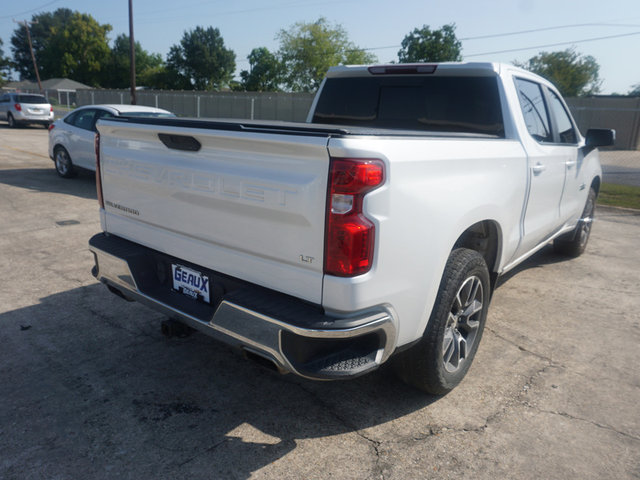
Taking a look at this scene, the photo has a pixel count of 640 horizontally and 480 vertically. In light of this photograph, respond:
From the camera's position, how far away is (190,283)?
2.82 meters

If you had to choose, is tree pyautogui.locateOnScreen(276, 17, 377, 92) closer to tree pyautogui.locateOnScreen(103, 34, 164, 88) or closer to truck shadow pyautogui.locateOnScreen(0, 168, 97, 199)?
tree pyautogui.locateOnScreen(103, 34, 164, 88)

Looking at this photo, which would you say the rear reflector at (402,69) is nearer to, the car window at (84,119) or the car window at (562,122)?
the car window at (562,122)

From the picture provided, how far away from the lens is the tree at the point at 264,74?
82.3 metres

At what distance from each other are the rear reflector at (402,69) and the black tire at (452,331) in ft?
5.60

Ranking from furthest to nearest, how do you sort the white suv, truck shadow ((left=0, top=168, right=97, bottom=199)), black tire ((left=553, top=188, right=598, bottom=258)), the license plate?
the white suv
truck shadow ((left=0, top=168, right=97, bottom=199))
black tire ((left=553, top=188, right=598, bottom=258))
the license plate

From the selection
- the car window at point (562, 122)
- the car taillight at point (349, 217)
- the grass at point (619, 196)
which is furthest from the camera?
the grass at point (619, 196)

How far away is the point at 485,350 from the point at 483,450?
1.22 m

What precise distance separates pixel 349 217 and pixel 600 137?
12.9 ft

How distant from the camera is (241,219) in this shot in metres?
2.47

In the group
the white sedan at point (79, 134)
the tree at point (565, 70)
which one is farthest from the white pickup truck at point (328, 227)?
the tree at point (565, 70)

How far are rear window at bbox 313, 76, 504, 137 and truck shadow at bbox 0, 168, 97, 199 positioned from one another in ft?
19.6

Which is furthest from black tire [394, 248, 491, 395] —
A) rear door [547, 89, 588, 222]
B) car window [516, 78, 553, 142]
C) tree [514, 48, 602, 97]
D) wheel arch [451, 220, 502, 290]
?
tree [514, 48, 602, 97]

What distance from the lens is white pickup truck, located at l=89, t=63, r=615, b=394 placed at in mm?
2189

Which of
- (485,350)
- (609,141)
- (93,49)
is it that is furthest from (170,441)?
(93,49)
